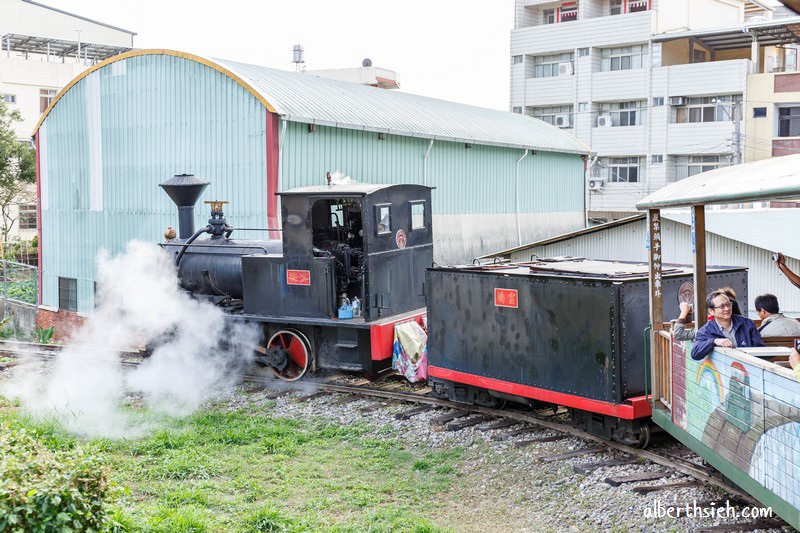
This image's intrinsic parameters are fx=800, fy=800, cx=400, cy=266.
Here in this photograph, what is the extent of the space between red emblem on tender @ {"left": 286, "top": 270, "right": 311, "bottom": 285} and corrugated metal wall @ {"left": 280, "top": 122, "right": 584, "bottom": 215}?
4.35 metres

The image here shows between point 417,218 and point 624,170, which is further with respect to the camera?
point 624,170

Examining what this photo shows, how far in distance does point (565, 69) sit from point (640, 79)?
438 cm

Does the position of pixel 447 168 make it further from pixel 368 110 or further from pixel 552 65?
pixel 552 65

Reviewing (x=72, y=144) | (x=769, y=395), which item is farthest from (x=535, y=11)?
(x=769, y=395)

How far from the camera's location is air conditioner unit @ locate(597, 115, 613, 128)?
4100 centimetres

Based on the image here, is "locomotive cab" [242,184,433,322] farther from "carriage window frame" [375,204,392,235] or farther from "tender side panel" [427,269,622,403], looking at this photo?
"tender side panel" [427,269,622,403]

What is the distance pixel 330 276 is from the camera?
11781mm

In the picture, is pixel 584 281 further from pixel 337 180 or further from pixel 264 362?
pixel 337 180

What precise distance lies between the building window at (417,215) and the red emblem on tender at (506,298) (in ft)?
11.3

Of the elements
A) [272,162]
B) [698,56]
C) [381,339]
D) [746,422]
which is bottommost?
[381,339]

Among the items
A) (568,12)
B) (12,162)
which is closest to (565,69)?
(568,12)

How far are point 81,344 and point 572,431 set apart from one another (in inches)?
441

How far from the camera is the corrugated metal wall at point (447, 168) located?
54.7ft

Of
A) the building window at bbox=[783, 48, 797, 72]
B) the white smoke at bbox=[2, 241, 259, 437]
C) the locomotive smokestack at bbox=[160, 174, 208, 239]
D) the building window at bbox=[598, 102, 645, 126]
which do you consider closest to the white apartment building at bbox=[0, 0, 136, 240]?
the white smoke at bbox=[2, 241, 259, 437]
